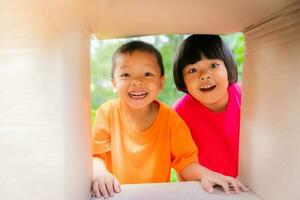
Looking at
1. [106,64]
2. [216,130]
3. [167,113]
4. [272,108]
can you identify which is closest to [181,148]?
[167,113]

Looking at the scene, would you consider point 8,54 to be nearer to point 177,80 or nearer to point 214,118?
point 177,80

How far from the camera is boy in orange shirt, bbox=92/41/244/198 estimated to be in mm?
829

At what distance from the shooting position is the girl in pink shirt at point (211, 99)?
0.89m

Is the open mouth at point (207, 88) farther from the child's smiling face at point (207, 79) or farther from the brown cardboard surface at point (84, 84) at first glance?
the brown cardboard surface at point (84, 84)

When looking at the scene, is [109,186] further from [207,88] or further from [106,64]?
[106,64]

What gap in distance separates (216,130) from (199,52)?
0.30 meters

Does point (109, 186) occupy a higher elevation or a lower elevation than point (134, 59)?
lower

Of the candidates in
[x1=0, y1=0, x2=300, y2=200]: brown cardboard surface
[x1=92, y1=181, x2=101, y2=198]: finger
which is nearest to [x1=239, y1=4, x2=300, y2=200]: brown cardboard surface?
[x1=0, y1=0, x2=300, y2=200]: brown cardboard surface

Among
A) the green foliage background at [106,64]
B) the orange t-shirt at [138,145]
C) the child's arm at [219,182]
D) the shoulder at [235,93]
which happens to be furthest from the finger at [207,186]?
the green foliage background at [106,64]

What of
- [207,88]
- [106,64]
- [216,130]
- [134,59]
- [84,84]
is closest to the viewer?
[84,84]

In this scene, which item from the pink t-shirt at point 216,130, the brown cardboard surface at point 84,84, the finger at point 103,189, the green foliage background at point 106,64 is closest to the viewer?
the brown cardboard surface at point 84,84

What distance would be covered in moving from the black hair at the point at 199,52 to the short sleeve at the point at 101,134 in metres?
0.25

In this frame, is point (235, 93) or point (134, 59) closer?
point (134, 59)

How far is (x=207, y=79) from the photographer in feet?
2.92
